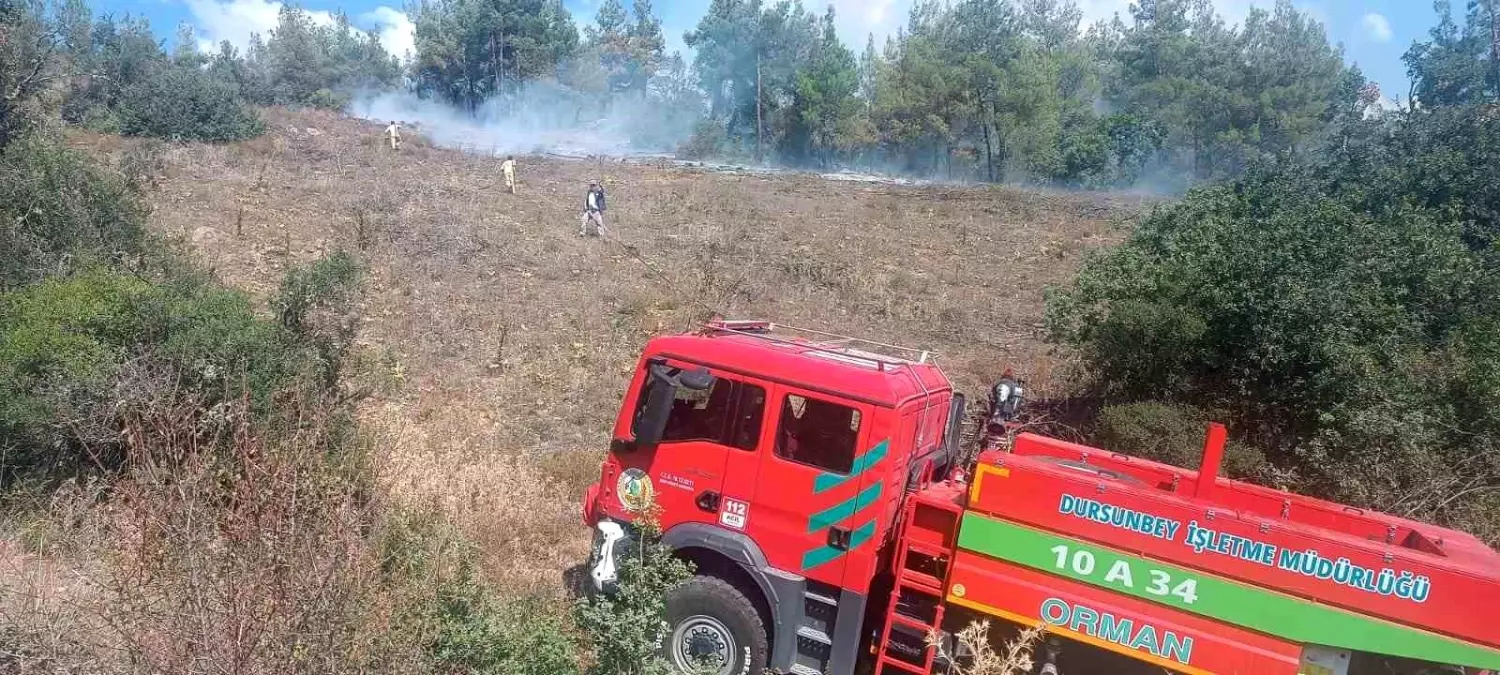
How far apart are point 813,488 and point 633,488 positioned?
1228mm

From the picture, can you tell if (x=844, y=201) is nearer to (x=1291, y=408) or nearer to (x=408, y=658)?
(x=1291, y=408)

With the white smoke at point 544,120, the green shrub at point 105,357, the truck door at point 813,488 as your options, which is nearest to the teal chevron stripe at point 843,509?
the truck door at point 813,488

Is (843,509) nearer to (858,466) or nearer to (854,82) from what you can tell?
(858,466)

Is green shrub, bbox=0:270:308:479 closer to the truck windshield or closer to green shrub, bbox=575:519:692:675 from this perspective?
the truck windshield

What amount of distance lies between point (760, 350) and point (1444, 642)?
3716 mm

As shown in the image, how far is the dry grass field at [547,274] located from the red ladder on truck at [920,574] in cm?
321

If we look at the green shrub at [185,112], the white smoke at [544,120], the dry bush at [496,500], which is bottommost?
the dry bush at [496,500]

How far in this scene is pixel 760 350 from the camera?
547 centimetres

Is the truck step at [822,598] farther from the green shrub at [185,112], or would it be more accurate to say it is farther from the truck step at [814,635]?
the green shrub at [185,112]

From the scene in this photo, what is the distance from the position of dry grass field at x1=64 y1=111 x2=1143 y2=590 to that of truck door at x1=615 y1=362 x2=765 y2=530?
2.06 m

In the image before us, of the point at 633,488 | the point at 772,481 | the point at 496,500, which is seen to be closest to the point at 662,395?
the point at 633,488

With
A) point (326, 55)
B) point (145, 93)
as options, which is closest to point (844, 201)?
point (145, 93)

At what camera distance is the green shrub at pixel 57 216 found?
1012cm

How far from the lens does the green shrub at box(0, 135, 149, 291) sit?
33.2ft
